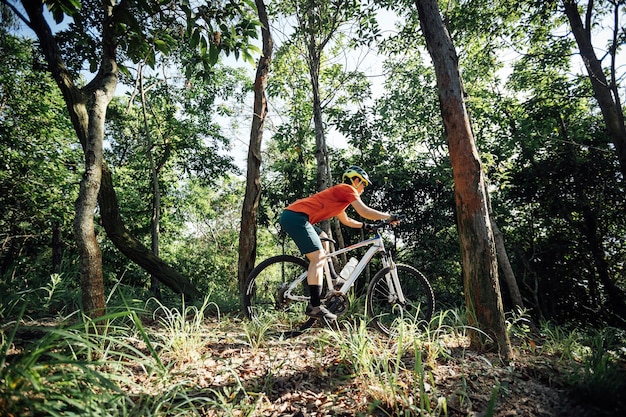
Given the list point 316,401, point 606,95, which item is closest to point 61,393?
point 316,401

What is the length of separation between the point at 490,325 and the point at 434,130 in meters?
6.82

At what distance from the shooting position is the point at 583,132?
8477 millimetres

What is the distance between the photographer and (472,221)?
275 centimetres

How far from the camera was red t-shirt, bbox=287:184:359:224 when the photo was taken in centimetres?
343

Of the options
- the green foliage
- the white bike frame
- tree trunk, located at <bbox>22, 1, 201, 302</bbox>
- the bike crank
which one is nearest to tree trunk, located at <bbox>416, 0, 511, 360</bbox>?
the white bike frame

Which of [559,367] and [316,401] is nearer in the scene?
[316,401]

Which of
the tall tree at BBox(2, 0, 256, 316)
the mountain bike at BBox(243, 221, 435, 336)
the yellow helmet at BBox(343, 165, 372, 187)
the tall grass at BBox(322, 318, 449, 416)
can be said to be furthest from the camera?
the yellow helmet at BBox(343, 165, 372, 187)

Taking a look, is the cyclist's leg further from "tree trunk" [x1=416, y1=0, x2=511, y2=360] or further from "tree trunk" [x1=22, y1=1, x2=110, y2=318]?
"tree trunk" [x1=22, y1=1, x2=110, y2=318]

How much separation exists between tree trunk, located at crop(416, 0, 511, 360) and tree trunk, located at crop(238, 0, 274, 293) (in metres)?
2.50

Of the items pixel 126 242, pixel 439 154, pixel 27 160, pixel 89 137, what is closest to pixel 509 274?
pixel 439 154

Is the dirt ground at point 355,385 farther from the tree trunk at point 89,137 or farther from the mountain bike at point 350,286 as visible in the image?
the mountain bike at point 350,286

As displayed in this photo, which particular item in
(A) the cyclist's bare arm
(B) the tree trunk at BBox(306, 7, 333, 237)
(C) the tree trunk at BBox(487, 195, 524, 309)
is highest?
(B) the tree trunk at BBox(306, 7, 333, 237)

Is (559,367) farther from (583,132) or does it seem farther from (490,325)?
(583,132)

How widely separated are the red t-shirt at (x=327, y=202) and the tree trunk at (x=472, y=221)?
1.12 meters
